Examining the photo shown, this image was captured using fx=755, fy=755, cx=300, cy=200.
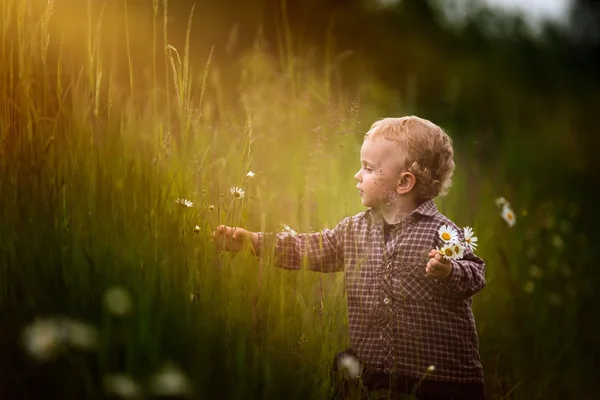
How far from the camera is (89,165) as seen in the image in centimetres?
220

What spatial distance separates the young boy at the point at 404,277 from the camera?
7.77 ft

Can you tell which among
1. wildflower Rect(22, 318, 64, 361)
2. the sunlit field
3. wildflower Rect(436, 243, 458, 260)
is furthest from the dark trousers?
wildflower Rect(22, 318, 64, 361)

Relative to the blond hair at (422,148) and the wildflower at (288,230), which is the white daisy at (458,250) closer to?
the blond hair at (422,148)

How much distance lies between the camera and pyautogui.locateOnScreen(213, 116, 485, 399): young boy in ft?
7.77

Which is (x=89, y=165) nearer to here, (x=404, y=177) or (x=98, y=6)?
(x=404, y=177)

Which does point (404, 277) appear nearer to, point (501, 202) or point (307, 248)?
point (307, 248)

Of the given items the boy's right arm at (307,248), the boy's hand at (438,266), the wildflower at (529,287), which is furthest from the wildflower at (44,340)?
the wildflower at (529,287)

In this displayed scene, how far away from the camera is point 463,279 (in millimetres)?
2301

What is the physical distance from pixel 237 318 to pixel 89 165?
2.06 ft

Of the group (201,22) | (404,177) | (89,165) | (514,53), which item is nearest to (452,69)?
(514,53)

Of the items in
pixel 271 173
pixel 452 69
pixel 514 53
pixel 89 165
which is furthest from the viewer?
pixel 514 53

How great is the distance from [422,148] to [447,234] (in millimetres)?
297

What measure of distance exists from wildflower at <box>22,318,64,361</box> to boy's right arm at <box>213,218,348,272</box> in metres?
0.74

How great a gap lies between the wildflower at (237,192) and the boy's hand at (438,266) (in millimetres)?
620
